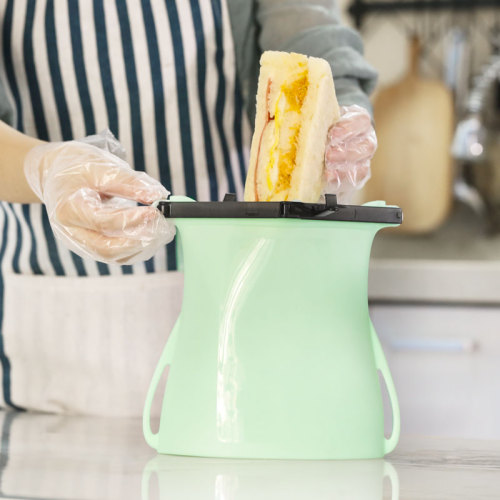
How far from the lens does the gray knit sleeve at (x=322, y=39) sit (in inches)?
37.1

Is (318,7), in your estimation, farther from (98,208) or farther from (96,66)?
(98,208)

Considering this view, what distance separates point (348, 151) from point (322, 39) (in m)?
0.30

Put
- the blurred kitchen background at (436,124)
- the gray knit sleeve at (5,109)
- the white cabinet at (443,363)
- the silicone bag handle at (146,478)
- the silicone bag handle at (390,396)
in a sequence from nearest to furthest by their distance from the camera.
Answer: the silicone bag handle at (146,478) < the silicone bag handle at (390,396) < the gray knit sleeve at (5,109) < the white cabinet at (443,363) < the blurred kitchen background at (436,124)

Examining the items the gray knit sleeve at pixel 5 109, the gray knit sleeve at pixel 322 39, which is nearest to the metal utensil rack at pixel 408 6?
the gray knit sleeve at pixel 322 39

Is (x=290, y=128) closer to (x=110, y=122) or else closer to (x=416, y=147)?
(x=110, y=122)

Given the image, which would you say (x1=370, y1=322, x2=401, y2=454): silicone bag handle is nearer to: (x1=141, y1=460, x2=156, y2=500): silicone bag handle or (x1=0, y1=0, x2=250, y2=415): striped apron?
(x1=141, y1=460, x2=156, y2=500): silicone bag handle

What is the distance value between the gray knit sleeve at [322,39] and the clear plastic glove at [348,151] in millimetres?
182

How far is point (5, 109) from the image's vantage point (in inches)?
37.3

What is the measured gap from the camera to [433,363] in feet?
4.96

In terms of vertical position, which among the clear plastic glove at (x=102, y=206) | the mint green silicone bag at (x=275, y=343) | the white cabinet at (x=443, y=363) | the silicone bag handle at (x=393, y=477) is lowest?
the white cabinet at (x=443, y=363)

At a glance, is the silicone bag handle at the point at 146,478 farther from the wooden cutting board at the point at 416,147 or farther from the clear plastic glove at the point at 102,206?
the wooden cutting board at the point at 416,147

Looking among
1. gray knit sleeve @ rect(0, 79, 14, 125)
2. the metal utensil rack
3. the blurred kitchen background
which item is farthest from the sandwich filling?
the metal utensil rack

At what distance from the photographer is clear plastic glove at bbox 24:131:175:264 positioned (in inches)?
25.3

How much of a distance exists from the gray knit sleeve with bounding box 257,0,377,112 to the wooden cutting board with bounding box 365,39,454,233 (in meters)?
0.96
